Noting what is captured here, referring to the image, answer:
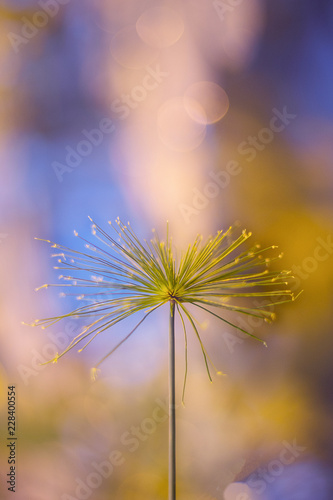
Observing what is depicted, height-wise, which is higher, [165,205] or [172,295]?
[165,205]

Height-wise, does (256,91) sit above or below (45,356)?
above

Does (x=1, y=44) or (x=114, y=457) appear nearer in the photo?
(x=114, y=457)

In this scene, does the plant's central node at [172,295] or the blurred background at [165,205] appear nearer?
the plant's central node at [172,295]

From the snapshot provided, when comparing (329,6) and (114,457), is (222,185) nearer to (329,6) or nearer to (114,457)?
(329,6)

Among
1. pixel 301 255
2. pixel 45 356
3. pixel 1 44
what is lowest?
pixel 301 255

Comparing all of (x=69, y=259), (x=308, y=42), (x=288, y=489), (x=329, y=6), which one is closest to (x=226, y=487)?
(x=288, y=489)

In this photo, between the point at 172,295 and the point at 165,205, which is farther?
the point at 165,205

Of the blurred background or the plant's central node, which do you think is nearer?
the plant's central node
